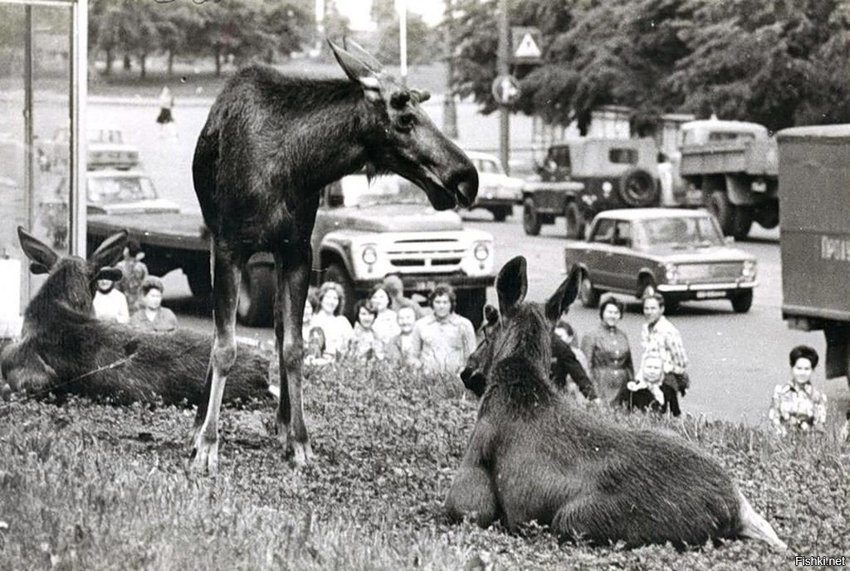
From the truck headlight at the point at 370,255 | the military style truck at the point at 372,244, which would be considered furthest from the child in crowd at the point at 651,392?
the truck headlight at the point at 370,255

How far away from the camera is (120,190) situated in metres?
26.8

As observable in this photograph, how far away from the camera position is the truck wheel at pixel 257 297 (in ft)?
72.6

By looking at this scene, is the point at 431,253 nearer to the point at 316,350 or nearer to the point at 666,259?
the point at 666,259

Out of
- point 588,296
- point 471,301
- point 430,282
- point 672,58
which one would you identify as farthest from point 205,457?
point 672,58

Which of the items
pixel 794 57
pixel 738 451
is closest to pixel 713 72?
pixel 794 57

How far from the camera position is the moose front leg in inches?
391

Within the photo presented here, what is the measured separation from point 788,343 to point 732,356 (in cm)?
177

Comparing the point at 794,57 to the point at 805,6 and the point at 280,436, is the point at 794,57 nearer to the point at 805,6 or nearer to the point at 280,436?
the point at 805,6

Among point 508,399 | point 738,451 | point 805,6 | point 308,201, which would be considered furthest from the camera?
point 805,6

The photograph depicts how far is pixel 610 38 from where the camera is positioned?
48.2 metres

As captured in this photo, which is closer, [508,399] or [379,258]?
[508,399]

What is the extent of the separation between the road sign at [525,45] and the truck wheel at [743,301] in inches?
754

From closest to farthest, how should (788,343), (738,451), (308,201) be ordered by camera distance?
(308,201) < (738,451) < (788,343)

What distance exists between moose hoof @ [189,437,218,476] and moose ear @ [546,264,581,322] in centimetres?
206
